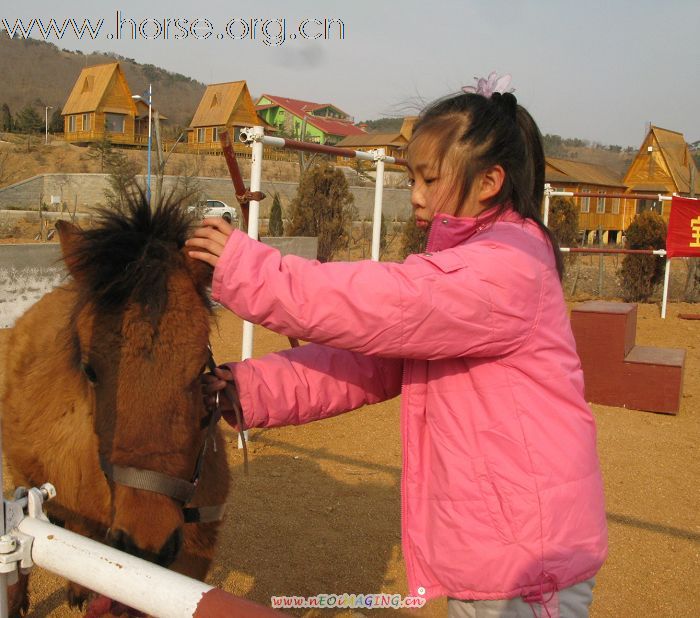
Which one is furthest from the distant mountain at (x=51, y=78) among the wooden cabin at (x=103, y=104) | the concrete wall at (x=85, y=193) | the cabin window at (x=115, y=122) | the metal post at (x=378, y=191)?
the metal post at (x=378, y=191)

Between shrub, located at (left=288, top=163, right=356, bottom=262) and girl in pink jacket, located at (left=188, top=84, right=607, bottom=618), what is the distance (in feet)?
45.7

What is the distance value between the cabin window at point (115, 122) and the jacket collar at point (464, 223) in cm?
4597

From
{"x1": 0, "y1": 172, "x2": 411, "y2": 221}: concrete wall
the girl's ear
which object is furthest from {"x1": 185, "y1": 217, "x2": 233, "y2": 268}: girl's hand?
{"x1": 0, "y1": 172, "x2": 411, "y2": 221}: concrete wall

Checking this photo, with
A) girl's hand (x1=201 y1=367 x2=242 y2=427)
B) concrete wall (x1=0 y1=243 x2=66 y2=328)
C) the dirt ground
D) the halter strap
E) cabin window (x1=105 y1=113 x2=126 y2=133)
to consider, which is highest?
cabin window (x1=105 y1=113 x2=126 y2=133)

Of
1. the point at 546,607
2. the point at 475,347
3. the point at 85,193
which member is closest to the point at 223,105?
the point at 85,193

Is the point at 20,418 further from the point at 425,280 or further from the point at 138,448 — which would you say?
the point at 425,280

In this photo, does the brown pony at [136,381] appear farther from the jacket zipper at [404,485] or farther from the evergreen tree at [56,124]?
the evergreen tree at [56,124]

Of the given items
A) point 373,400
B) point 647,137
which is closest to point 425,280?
point 373,400

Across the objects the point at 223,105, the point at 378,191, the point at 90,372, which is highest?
the point at 223,105

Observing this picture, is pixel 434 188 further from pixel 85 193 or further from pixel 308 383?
pixel 85 193

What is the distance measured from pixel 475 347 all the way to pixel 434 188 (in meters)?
0.52

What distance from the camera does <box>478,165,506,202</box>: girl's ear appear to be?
5.84 ft

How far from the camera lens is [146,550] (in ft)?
5.40

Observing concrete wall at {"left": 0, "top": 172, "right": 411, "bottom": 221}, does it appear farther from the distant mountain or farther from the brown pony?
the distant mountain
